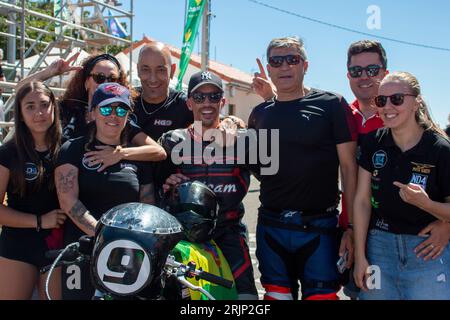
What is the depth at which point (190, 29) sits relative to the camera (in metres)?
13.1

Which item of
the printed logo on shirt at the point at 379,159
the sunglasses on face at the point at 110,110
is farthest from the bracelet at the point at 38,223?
the printed logo on shirt at the point at 379,159

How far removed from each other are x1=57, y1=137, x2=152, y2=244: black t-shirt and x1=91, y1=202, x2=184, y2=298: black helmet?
97 centimetres

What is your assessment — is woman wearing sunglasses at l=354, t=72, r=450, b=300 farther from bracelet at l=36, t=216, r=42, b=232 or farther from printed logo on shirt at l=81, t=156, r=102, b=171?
bracelet at l=36, t=216, r=42, b=232

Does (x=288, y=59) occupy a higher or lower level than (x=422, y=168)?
higher

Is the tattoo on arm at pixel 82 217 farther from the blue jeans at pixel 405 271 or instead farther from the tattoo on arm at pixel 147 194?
the blue jeans at pixel 405 271

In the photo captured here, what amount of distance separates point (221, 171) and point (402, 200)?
110 cm

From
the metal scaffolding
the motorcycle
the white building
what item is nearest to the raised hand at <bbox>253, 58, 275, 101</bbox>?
the motorcycle

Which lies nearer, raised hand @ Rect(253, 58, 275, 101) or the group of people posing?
the group of people posing

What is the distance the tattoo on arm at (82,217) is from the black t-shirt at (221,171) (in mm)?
670

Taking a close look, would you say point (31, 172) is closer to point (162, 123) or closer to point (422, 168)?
point (162, 123)

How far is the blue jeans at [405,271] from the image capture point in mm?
2512

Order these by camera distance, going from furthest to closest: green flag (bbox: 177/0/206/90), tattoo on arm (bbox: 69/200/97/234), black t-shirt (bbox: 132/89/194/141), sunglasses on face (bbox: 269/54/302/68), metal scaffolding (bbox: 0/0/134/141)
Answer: green flag (bbox: 177/0/206/90), metal scaffolding (bbox: 0/0/134/141), black t-shirt (bbox: 132/89/194/141), sunglasses on face (bbox: 269/54/302/68), tattoo on arm (bbox: 69/200/97/234)

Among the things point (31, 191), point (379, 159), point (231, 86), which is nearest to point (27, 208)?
point (31, 191)

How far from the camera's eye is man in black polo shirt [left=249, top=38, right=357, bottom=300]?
289cm
